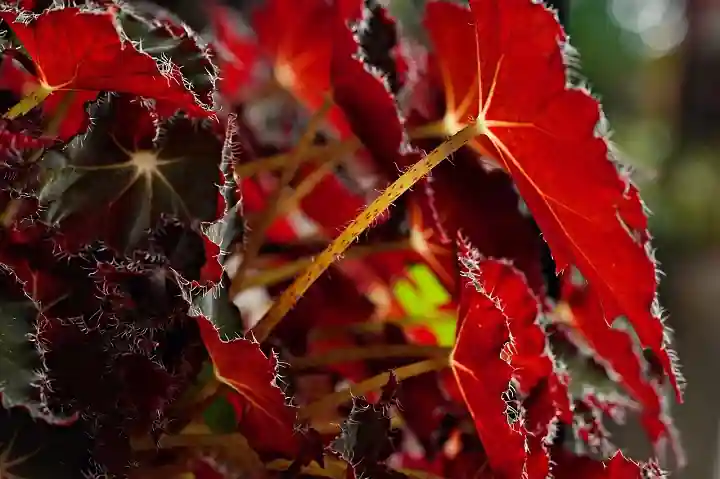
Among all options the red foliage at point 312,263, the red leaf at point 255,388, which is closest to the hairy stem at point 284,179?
the red foliage at point 312,263

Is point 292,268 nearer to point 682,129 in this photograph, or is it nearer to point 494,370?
point 494,370

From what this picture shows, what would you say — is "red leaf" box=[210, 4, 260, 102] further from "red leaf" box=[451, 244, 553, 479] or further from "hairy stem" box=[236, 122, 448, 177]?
"red leaf" box=[451, 244, 553, 479]

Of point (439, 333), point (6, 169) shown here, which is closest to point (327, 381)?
point (439, 333)

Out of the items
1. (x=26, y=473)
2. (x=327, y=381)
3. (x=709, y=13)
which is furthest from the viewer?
(x=709, y=13)

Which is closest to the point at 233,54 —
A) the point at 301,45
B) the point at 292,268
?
the point at 301,45

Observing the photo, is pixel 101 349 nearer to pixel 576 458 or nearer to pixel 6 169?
pixel 6 169

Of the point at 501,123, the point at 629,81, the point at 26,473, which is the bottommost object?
the point at 629,81

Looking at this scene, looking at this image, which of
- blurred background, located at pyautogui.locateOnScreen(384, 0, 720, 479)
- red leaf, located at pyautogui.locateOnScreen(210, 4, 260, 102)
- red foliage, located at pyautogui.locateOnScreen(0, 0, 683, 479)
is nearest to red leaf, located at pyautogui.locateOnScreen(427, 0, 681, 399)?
red foliage, located at pyautogui.locateOnScreen(0, 0, 683, 479)

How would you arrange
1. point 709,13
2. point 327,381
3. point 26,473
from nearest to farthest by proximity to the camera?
point 26,473 < point 327,381 < point 709,13
